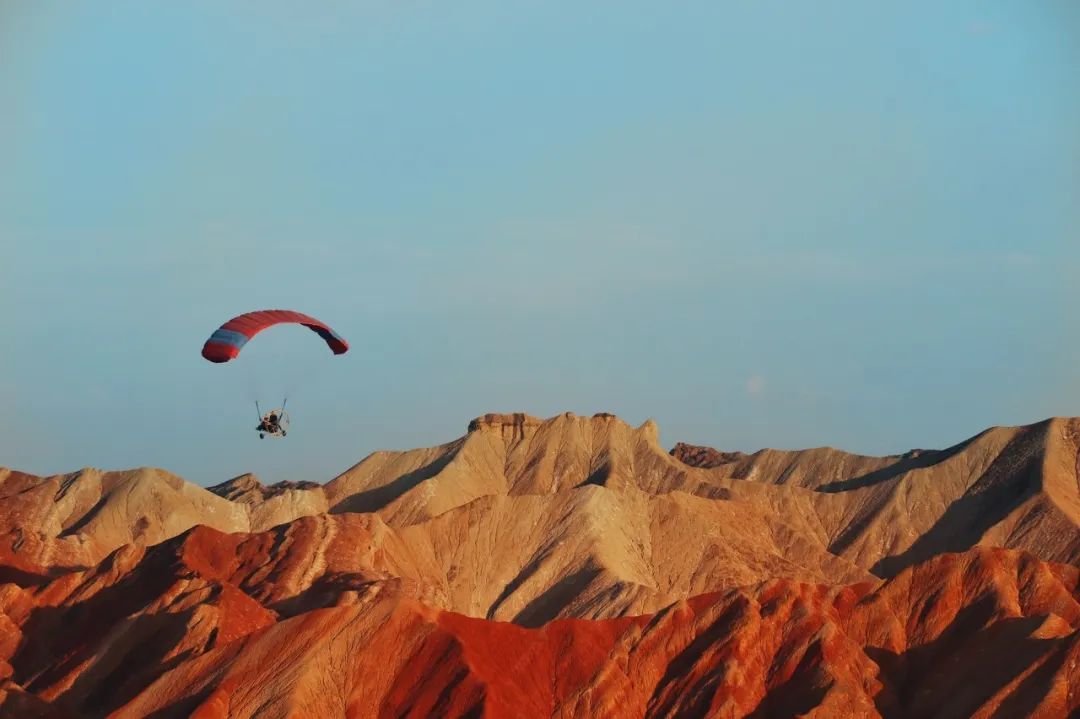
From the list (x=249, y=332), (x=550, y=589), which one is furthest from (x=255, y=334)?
(x=550, y=589)

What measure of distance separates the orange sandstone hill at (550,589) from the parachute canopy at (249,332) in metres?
16.2

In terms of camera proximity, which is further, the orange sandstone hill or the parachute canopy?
the orange sandstone hill

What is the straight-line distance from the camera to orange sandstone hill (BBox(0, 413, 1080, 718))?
8700 cm

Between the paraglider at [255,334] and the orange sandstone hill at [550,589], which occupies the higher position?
the paraglider at [255,334]

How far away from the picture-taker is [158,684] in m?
87.1

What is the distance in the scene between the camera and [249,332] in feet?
252

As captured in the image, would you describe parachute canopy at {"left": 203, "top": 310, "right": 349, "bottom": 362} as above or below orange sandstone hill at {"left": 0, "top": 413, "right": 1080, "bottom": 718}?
above

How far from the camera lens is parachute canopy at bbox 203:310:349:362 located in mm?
74312

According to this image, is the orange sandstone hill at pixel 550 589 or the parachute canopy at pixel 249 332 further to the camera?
the orange sandstone hill at pixel 550 589

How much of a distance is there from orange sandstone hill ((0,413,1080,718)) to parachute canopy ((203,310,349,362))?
16200 mm

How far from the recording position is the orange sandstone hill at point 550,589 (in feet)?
285

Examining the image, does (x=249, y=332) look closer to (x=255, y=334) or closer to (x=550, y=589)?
(x=255, y=334)

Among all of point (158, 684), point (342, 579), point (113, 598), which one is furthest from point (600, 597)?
point (158, 684)

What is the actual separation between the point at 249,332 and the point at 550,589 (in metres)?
67.1
